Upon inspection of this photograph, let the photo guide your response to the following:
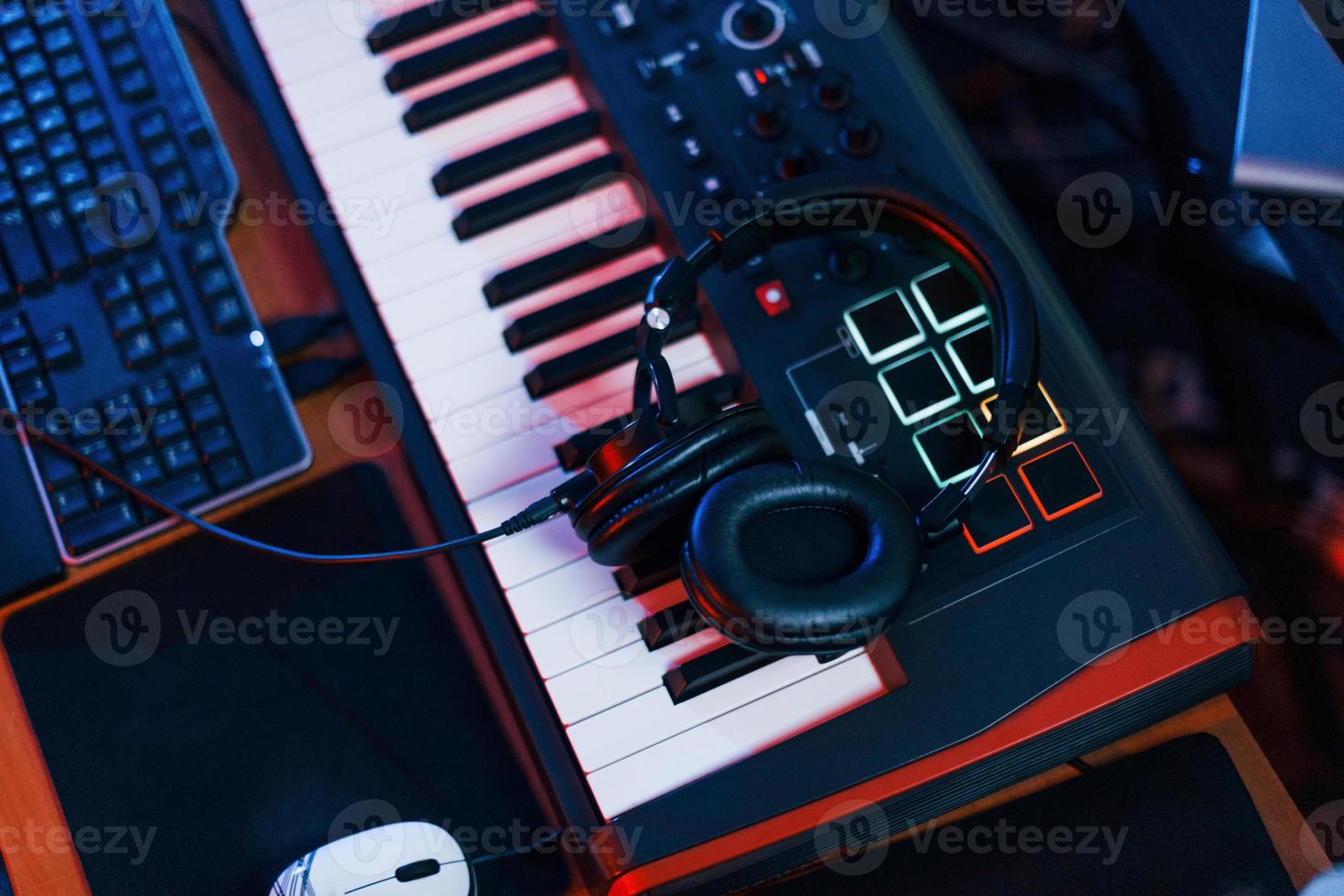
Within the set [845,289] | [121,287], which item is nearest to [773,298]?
[845,289]

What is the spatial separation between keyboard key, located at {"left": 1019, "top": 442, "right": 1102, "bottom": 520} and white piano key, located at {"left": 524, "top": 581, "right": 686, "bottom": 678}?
0.79 feet

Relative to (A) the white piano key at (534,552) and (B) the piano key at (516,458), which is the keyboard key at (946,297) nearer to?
(B) the piano key at (516,458)

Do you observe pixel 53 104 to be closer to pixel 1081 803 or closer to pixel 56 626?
pixel 56 626

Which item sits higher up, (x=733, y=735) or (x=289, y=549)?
(x=289, y=549)

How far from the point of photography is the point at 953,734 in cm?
66

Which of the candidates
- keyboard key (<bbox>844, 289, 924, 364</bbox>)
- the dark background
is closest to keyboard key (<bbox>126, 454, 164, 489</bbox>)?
keyboard key (<bbox>844, 289, 924, 364</bbox>)

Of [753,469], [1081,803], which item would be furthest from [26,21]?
[1081,803]

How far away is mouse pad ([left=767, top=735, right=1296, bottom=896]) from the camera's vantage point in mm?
690

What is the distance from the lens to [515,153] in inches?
32.6

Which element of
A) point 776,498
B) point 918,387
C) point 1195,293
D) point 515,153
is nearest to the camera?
point 776,498

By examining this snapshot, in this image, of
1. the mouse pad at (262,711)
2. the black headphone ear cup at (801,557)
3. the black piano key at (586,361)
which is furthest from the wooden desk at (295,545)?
the black headphone ear cup at (801,557)

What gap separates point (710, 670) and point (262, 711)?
0.33 m

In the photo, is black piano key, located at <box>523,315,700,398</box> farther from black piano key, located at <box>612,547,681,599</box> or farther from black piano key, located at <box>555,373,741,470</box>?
black piano key, located at <box>612,547,681,599</box>

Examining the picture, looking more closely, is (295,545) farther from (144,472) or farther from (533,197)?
(533,197)
